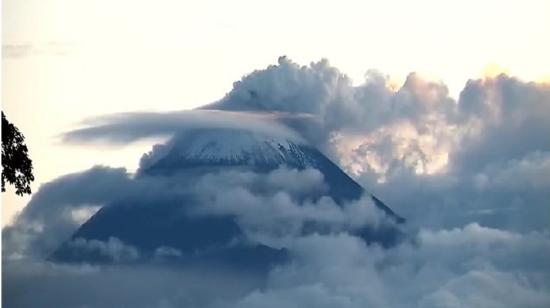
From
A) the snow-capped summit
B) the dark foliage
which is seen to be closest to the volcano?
the snow-capped summit

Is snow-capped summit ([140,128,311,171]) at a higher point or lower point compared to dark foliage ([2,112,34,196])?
higher

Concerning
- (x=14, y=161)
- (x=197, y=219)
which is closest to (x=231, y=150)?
(x=197, y=219)

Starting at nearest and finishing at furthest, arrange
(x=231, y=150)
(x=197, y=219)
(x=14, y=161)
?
1. (x=14, y=161)
2. (x=231, y=150)
3. (x=197, y=219)

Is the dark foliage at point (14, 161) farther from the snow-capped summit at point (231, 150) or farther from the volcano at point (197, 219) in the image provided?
the snow-capped summit at point (231, 150)

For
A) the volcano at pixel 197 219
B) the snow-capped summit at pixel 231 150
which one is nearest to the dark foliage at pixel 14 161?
the volcano at pixel 197 219

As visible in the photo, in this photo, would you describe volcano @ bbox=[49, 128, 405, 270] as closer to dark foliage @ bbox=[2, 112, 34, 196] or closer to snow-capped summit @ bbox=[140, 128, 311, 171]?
snow-capped summit @ bbox=[140, 128, 311, 171]

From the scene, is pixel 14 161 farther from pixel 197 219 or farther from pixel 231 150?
pixel 231 150
